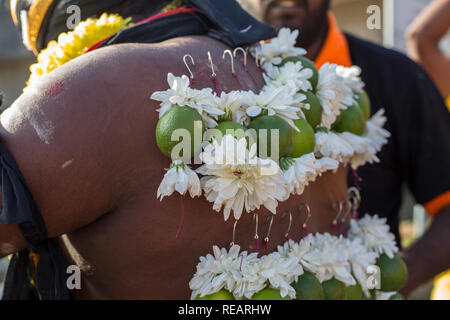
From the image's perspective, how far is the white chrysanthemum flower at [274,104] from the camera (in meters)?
1.62

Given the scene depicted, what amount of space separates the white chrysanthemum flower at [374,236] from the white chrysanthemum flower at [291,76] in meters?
0.63

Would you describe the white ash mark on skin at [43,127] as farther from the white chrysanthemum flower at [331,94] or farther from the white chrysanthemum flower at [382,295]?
the white chrysanthemum flower at [382,295]

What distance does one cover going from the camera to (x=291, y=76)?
1.78 meters

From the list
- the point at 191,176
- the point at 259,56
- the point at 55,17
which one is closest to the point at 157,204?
the point at 191,176

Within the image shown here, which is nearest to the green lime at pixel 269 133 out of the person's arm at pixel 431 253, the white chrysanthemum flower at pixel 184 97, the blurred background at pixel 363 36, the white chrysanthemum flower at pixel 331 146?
the white chrysanthemum flower at pixel 184 97

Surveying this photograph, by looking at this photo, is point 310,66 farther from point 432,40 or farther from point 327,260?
point 432,40

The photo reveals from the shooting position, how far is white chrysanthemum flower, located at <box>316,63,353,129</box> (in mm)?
1863

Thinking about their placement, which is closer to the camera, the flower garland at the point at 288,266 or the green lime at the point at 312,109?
the flower garland at the point at 288,266

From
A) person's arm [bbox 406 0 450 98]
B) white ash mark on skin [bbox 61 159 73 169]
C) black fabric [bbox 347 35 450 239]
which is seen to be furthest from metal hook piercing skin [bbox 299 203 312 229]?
person's arm [bbox 406 0 450 98]

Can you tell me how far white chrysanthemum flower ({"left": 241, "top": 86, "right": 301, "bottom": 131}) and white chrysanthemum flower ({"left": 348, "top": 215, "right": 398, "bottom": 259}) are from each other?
0.68m

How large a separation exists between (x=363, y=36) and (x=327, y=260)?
23.9 ft

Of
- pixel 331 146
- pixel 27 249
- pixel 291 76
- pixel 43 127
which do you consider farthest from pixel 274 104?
pixel 27 249

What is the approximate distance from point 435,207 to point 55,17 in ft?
7.61
